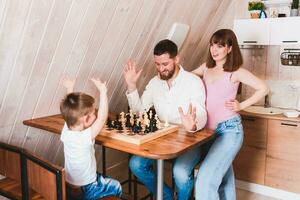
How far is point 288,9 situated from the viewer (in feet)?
11.4

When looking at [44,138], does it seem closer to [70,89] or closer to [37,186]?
[70,89]

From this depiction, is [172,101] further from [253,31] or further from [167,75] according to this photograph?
[253,31]

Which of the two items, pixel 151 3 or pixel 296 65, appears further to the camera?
pixel 296 65

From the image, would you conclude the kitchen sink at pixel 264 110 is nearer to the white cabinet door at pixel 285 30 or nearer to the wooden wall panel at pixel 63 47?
the white cabinet door at pixel 285 30

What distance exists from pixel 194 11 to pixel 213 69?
80 centimetres

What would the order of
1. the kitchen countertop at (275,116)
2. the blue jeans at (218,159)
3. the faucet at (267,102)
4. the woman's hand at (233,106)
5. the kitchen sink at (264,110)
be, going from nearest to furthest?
the blue jeans at (218,159)
the woman's hand at (233,106)
the kitchen countertop at (275,116)
the kitchen sink at (264,110)
the faucet at (267,102)

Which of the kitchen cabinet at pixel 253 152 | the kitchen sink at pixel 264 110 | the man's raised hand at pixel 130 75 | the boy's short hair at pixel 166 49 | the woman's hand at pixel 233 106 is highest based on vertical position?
the boy's short hair at pixel 166 49

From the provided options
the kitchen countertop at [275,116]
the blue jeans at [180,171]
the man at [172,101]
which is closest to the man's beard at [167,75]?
the man at [172,101]

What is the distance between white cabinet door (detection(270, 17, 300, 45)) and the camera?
3094 millimetres

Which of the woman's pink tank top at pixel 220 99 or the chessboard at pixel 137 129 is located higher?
the woman's pink tank top at pixel 220 99

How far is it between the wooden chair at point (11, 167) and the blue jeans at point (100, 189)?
396 millimetres

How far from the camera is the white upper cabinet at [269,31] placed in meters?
3.11

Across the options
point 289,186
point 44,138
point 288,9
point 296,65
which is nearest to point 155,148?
point 44,138

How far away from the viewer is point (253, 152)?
3326 millimetres
